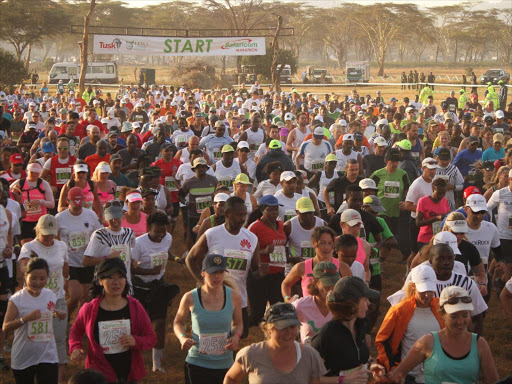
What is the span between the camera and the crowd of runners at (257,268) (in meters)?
5.09

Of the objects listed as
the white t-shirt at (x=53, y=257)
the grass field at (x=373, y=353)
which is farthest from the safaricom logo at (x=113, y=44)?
the white t-shirt at (x=53, y=257)

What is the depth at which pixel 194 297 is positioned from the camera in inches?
228

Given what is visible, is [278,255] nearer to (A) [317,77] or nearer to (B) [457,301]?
(B) [457,301]

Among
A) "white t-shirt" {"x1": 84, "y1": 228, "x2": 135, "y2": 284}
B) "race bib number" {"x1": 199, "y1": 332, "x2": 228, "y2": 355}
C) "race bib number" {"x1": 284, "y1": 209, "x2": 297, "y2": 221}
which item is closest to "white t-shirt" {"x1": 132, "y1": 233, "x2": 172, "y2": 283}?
"white t-shirt" {"x1": 84, "y1": 228, "x2": 135, "y2": 284}

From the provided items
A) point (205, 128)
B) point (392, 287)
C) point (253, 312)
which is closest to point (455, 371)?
point (253, 312)

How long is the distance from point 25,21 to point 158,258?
62885 mm

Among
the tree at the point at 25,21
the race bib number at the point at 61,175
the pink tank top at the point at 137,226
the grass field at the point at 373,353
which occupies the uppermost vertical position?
the tree at the point at 25,21

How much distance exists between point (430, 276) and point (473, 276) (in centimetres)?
241

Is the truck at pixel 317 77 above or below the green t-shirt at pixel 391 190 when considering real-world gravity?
above

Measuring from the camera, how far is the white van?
58344 millimetres

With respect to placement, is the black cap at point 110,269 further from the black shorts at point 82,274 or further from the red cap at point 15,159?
the red cap at point 15,159

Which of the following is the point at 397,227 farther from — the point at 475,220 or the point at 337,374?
the point at 337,374

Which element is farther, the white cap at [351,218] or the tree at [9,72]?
the tree at [9,72]

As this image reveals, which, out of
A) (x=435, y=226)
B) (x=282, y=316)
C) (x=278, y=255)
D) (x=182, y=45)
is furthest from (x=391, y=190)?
(x=182, y=45)
